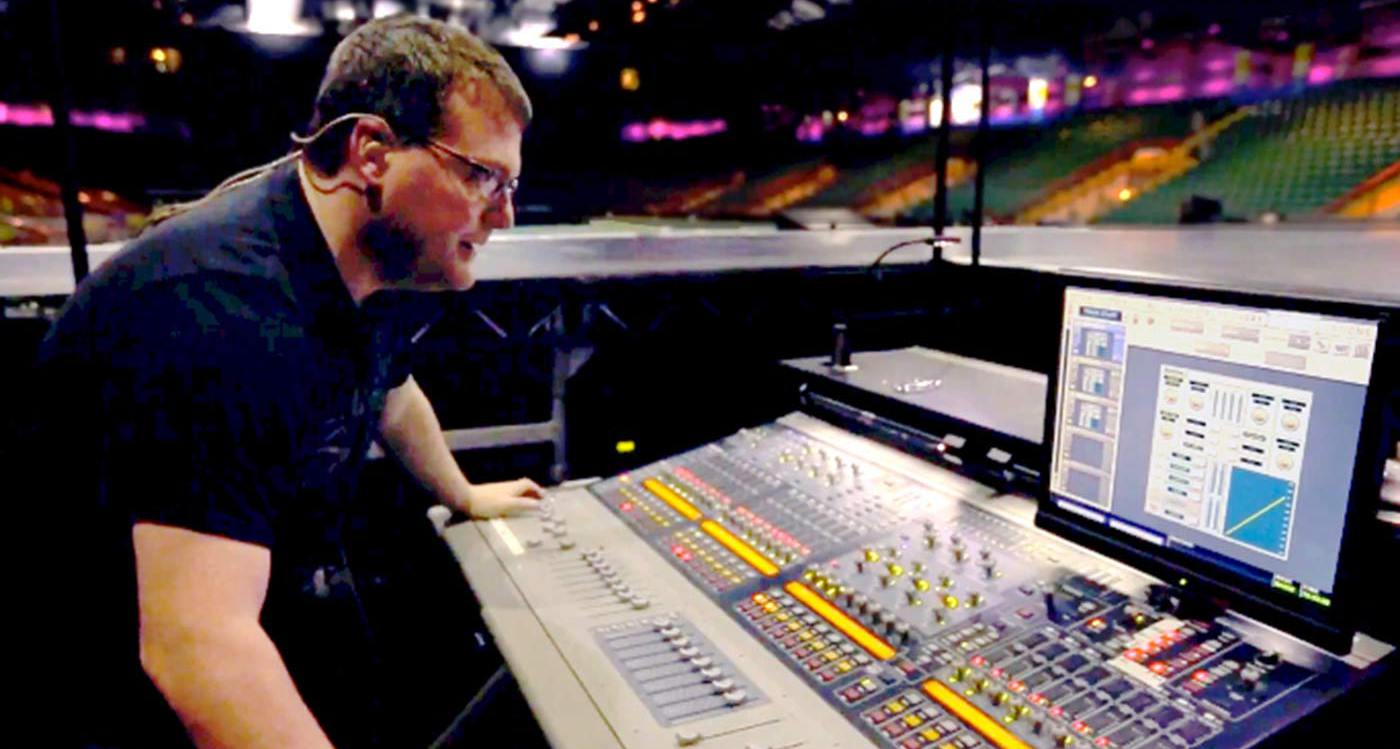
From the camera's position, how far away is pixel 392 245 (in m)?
1.18

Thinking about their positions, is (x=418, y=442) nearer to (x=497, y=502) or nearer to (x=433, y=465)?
(x=433, y=465)

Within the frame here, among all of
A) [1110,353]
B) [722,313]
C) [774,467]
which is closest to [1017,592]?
[1110,353]

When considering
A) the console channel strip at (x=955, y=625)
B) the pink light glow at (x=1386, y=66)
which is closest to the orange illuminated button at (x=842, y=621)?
the console channel strip at (x=955, y=625)

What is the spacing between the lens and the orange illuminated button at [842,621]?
3.43ft

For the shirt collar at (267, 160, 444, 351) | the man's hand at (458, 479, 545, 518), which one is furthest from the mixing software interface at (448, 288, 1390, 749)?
the shirt collar at (267, 160, 444, 351)

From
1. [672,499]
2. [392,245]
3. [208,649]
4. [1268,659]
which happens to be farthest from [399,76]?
[1268,659]

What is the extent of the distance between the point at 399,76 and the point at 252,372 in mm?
395

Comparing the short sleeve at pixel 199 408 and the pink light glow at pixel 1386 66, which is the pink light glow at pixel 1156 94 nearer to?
the pink light glow at pixel 1386 66

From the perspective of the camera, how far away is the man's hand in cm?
155

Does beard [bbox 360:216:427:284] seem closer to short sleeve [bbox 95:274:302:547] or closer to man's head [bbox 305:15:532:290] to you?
man's head [bbox 305:15:532:290]

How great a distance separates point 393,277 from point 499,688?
2.50 ft

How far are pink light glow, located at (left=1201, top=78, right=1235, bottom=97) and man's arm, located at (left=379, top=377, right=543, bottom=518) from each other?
17.2 m

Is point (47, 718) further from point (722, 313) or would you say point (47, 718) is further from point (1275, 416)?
point (1275, 416)

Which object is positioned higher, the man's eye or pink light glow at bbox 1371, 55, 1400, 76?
pink light glow at bbox 1371, 55, 1400, 76
